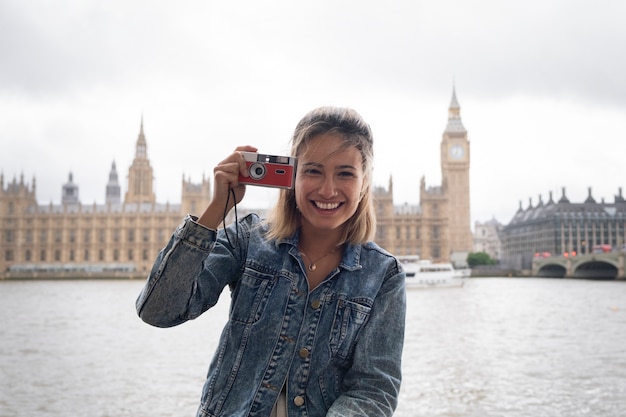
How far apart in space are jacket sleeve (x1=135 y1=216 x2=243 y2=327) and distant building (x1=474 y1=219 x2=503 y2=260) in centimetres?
10081

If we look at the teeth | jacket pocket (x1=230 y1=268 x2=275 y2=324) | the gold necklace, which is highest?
the teeth

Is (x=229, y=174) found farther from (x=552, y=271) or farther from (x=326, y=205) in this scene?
(x=552, y=271)

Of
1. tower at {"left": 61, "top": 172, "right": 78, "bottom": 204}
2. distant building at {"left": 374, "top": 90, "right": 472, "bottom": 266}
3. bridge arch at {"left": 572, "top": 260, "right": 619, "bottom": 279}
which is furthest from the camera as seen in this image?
tower at {"left": 61, "top": 172, "right": 78, "bottom": 204}

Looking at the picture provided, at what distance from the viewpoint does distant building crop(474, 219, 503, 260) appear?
99.8 m

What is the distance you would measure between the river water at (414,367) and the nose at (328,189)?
13.6ft

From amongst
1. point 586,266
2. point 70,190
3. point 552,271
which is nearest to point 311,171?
point 586,266

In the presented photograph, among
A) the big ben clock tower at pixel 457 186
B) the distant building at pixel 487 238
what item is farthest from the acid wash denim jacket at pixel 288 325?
the distant building at pixel 487 238

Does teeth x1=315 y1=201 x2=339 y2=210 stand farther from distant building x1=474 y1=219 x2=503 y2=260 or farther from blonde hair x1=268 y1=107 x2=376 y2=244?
distant building x1=474 y1=219 x2=503 y2=260

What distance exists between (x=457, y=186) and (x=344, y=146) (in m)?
63.9

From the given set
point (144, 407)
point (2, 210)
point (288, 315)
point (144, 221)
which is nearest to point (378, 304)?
point (288, 315)

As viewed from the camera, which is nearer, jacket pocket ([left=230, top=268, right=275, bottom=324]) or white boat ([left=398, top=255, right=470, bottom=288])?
jacket pocket ([left=230, top=268, right=275, bottom=324])

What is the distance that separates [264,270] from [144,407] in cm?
444

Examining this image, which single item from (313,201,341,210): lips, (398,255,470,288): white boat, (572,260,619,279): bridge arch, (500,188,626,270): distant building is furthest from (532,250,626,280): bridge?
(313,201,341,210): lips

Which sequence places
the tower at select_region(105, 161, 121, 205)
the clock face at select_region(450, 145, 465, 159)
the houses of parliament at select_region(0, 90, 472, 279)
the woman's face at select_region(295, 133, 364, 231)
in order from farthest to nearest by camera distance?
the tower at select_region(105, 161, 121, 205)
the clock face at select_region(450, 145, 465, 159)
the houses of parliament at select_region(0, 90, 472, 279)
the woman's face at select_region(295, 133, 364, 231)
